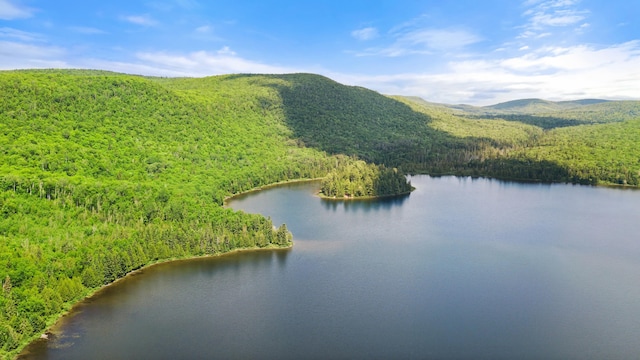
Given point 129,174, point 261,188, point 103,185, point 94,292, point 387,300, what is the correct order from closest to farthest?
point 387,300 → point 94,292 → point 103,185 → point 129,174 → point 261,188

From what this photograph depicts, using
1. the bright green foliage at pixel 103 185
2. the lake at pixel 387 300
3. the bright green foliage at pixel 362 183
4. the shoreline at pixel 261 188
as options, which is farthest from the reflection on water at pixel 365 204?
the bright green foliage at pixel 103 185

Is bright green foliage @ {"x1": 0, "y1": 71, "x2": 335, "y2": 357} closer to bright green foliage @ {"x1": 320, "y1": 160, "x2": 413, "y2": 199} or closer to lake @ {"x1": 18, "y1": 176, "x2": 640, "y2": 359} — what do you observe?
lake @ {"x1": 18, "y1": 176, "x2": 640, "y2": 359}

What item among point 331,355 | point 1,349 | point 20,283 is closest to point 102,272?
point 20,283

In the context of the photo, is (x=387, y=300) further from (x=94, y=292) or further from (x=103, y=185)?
(x=103, y=185)

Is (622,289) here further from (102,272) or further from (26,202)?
(26,202)

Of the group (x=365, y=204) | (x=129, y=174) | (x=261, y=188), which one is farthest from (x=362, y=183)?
(x=129, y=174)

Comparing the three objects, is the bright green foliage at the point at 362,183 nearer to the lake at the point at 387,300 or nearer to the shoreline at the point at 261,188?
the shoreline at the point at 261,188
